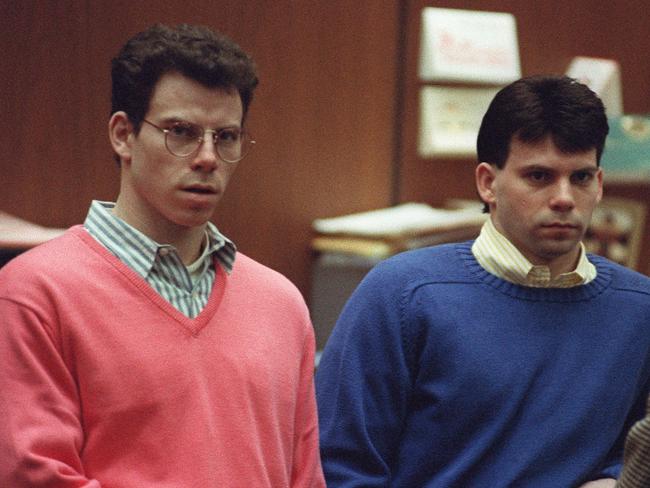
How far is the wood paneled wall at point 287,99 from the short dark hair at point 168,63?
2.69ft

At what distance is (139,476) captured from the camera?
143 cm

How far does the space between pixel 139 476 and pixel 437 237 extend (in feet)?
6.67

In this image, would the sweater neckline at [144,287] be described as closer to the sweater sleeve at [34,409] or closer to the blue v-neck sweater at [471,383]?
the sweater sleeve at [34,409]

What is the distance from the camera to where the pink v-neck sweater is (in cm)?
136

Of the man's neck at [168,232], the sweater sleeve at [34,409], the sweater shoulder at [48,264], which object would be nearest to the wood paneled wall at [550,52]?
the man's neck at [168,232]

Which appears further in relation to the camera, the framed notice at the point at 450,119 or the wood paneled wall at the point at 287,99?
the framed notice at the point at 450,119

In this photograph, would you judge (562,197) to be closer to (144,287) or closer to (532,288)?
(532,288)

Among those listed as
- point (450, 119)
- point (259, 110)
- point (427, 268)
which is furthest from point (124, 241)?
point (450, 119)

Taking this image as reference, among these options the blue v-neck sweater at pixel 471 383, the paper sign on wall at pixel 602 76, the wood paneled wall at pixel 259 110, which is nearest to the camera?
the blue v-neck sweater at pixel 471 383

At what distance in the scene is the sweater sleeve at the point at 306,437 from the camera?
166cm

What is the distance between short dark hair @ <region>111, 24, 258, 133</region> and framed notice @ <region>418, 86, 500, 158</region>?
2.07m

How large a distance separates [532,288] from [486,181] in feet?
0.70

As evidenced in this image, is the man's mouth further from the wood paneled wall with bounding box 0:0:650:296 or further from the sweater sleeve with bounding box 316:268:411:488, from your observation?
the wood paneled wall with bounding box 0:0:650:296

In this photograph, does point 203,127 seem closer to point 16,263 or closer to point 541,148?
point 16,263
